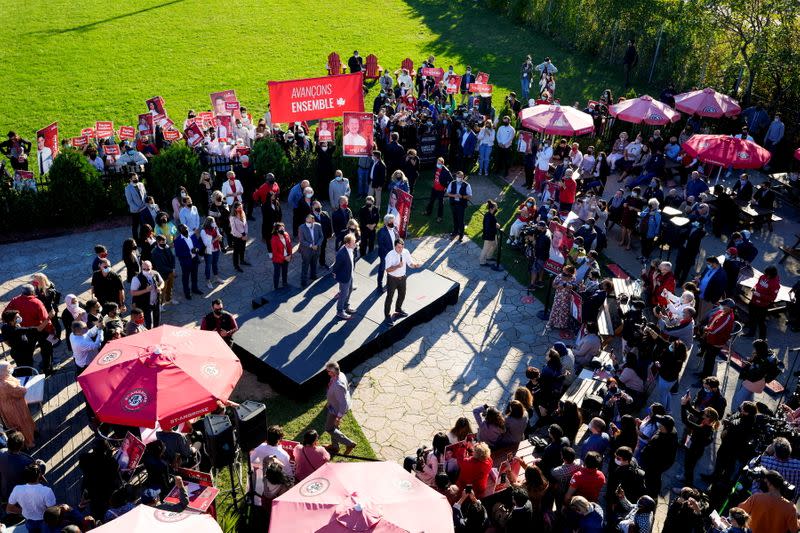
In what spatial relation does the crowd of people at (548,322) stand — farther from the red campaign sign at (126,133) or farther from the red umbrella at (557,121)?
the red umbrella at (557,121)

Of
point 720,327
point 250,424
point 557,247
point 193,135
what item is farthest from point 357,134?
point 720,327

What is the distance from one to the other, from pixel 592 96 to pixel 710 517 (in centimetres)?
2334

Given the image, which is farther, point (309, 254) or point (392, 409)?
point (309, 254)

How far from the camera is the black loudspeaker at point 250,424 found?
10.4 metres

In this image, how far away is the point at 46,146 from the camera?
1805 centimetres

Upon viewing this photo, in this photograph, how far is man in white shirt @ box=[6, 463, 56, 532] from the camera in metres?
8.51

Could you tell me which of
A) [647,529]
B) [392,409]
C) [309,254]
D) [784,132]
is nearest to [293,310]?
[309,254]

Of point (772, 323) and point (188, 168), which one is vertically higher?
point (188, 168)

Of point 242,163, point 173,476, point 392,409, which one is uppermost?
point 242,163

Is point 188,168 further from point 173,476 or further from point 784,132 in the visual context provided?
point 784,132

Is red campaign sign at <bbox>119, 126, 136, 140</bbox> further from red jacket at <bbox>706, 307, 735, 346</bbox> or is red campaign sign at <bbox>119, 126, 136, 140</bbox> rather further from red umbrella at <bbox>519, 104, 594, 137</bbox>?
red jacket at <bbox>706, 307, 735, 346</bbox>

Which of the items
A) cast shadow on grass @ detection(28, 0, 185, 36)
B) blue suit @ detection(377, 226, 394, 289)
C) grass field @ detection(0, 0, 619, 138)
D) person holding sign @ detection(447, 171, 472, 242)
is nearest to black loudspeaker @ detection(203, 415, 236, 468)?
blue suit @ detection(377, 226, 394, 289)

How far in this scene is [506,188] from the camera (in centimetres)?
2128

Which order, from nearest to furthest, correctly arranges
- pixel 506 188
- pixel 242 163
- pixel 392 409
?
1. pixel 392 409
2. pixel 242 163
3. pixel 506 188
